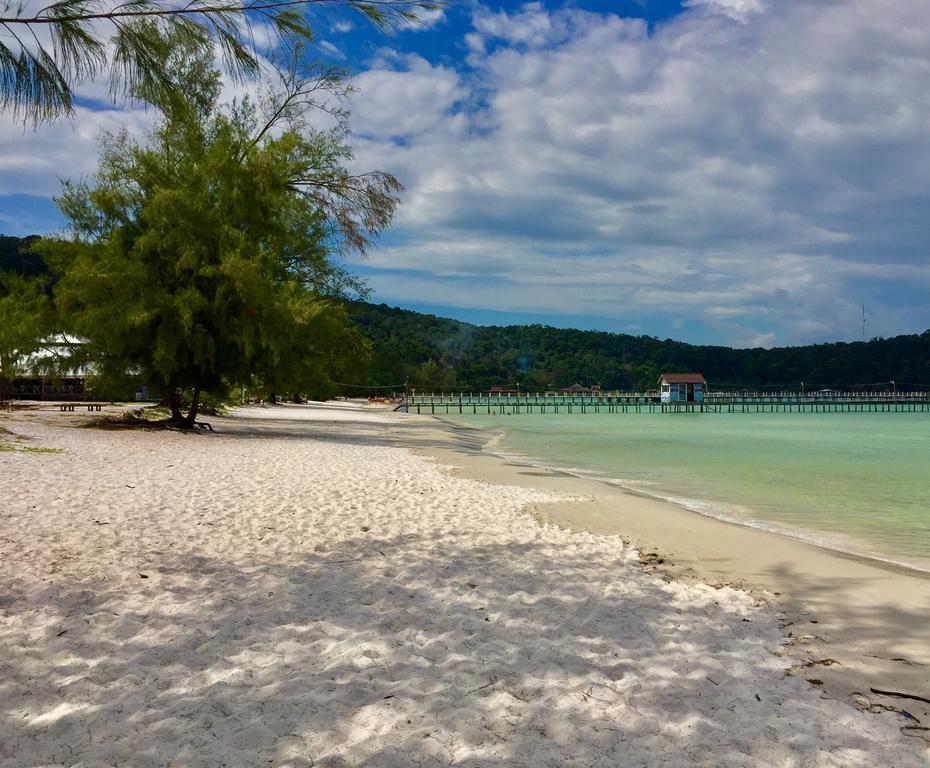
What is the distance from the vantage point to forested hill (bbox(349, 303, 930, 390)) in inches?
5089

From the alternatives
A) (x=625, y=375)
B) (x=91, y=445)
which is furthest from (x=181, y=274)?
(x=625, y=375)

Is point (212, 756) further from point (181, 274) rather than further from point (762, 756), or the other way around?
point (181, 274)

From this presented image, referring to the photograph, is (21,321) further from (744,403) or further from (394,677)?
(744,403)

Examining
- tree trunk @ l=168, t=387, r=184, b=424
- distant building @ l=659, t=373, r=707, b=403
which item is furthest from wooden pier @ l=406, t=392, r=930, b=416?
tree trunk @ l=168, t=387, r=184, b=424

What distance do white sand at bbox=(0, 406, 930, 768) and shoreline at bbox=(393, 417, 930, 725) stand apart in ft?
0.89

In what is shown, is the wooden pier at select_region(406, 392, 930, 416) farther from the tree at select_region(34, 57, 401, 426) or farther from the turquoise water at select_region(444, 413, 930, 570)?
the tree at select_region(34, 57, 401, 426)

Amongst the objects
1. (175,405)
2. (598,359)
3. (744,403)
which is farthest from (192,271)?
(598,359)

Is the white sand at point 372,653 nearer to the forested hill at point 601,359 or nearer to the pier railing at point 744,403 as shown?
the pier railing at point 744,403

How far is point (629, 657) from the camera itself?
4.25 metres

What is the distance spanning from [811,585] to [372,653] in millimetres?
4383

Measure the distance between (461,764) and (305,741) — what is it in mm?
726

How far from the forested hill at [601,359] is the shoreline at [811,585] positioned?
100m

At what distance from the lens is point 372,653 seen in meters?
4.12

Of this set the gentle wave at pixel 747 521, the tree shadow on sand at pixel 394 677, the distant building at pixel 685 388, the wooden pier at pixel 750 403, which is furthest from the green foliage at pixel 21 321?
the distant building at pixel 685 388
